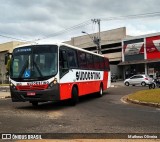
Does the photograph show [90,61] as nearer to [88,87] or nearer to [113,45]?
[88,87]

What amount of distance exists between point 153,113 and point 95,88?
9.74 metres

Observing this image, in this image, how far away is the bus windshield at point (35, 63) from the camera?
1655cm

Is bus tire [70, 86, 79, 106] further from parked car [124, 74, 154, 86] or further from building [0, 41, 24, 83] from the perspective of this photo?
building [0, 41, 24, 83]

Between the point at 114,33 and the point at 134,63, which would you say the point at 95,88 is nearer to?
the point at 134,63

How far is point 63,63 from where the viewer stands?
1728 cm

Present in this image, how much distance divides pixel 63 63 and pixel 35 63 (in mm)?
1372

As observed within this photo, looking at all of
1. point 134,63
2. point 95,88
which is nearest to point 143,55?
point 134,63

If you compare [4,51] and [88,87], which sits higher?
[4,51]

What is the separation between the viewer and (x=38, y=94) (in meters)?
16.5

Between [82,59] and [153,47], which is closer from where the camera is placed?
[82,59]

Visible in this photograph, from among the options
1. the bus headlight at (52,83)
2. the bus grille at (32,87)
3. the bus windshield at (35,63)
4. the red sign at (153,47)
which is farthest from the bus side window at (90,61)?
the red sign at (153,47)

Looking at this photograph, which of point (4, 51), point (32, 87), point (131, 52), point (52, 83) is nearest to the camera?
point (52, 83)

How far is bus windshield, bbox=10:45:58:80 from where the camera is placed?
16.5m

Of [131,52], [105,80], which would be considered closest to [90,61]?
[105,80]
